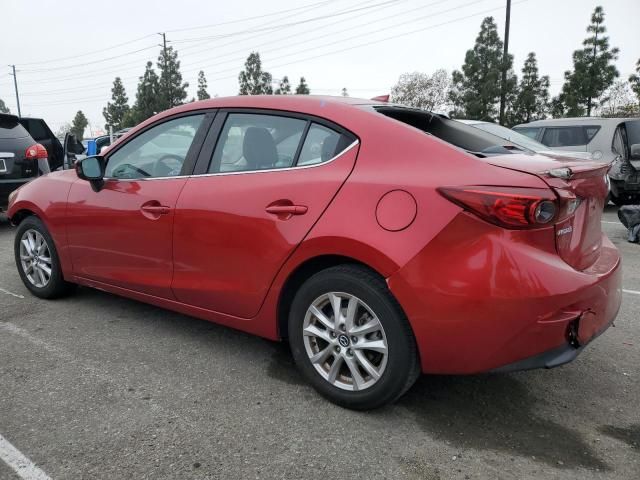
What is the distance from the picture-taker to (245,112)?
316cm

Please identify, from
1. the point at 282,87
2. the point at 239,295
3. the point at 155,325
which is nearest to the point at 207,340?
the point at 155,325

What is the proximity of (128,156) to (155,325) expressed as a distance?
122 cm

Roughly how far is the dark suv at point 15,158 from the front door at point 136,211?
14.2ft

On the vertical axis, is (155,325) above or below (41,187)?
below

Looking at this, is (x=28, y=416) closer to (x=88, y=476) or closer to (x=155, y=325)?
(x=88, y=476)

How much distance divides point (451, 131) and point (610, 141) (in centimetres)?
853

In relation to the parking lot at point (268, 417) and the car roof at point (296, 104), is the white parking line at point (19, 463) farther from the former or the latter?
the car roof at point (296, 104)

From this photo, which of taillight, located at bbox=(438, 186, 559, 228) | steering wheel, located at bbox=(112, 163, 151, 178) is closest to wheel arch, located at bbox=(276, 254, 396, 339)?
taillight, located at bbox=(438, 186, 559, 228)

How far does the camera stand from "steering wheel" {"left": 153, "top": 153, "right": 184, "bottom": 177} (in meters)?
3.32

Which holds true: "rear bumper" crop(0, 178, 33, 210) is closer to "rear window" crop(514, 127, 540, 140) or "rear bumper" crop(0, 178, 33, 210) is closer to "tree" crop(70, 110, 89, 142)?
"rear window" crop(514, 127, 540, 140)

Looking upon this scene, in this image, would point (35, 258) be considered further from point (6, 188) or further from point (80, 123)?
point (80, 123)

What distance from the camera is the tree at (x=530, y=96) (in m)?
32.7

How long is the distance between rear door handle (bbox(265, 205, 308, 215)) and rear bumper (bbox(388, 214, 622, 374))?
0.60 m

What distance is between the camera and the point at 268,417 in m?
2.63
